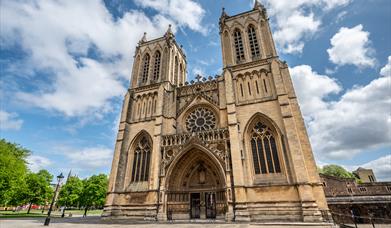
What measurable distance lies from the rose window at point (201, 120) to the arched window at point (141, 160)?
4.89 m

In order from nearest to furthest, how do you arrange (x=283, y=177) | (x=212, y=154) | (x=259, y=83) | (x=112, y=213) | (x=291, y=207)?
(x=291, y=207) < (x=283, y=177) < (x=212, y=154) < (x=112, y=213) < (x=259, y=83)

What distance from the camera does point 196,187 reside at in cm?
1841

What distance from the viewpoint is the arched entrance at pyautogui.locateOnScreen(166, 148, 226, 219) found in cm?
1716

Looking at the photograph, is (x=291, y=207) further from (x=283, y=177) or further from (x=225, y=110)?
(x=225, y=110)

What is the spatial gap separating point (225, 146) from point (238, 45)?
42.4 feet

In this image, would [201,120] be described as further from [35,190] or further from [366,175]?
[366,175]

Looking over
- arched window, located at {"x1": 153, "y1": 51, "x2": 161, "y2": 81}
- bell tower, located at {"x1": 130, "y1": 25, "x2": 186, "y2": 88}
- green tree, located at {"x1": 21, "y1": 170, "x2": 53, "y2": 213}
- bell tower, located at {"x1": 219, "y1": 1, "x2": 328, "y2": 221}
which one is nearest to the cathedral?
bell tower, located at {"x1": 219, "y1": 1, "x2": 328, "y2": 221}

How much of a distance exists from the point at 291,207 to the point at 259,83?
11.3 metres

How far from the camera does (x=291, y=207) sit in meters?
14.4

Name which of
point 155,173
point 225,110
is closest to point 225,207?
point 155,173

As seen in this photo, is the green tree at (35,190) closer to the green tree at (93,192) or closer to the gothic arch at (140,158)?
the green tree at (93,192)

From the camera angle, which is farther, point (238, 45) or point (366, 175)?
point (366, 175)

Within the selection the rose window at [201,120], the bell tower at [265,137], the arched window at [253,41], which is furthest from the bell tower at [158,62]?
the arched window at [253,41]

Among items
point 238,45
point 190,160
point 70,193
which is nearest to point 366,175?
point 238,45
